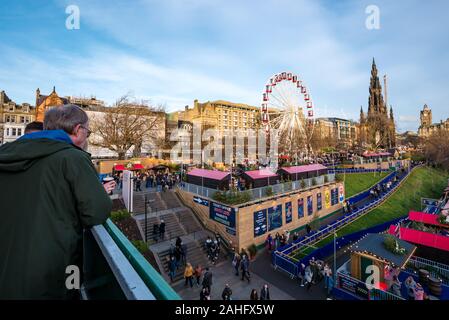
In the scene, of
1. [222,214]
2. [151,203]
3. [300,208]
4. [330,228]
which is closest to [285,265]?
[222,214]

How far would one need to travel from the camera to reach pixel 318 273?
46.6ft

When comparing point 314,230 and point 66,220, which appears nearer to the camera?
point 66,220

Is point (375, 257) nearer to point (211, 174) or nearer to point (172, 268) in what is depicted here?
point (172, 268)

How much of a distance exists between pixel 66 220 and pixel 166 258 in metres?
15.4

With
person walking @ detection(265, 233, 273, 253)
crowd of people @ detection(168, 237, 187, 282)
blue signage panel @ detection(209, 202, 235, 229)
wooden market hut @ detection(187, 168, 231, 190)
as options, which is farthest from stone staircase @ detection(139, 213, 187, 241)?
person walking @ detection(265, 233, 273, 253)

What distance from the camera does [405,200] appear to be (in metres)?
33.7

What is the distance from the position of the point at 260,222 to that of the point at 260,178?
164 inches

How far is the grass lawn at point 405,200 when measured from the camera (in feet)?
78.0

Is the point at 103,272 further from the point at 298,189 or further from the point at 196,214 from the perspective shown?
the point at 298,189

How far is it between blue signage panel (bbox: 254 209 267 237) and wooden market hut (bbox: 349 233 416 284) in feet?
23.9

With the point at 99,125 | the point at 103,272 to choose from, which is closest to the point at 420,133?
the point at 99,125

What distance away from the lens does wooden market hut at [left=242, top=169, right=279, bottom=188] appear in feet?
69.3

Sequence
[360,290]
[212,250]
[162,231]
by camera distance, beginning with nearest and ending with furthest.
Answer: [360,290]
[212,250]
[162,231]

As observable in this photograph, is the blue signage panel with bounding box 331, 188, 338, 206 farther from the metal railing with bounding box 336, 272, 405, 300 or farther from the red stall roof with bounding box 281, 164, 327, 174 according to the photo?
the metal railing with bounding box 336, 272, 405, 300
